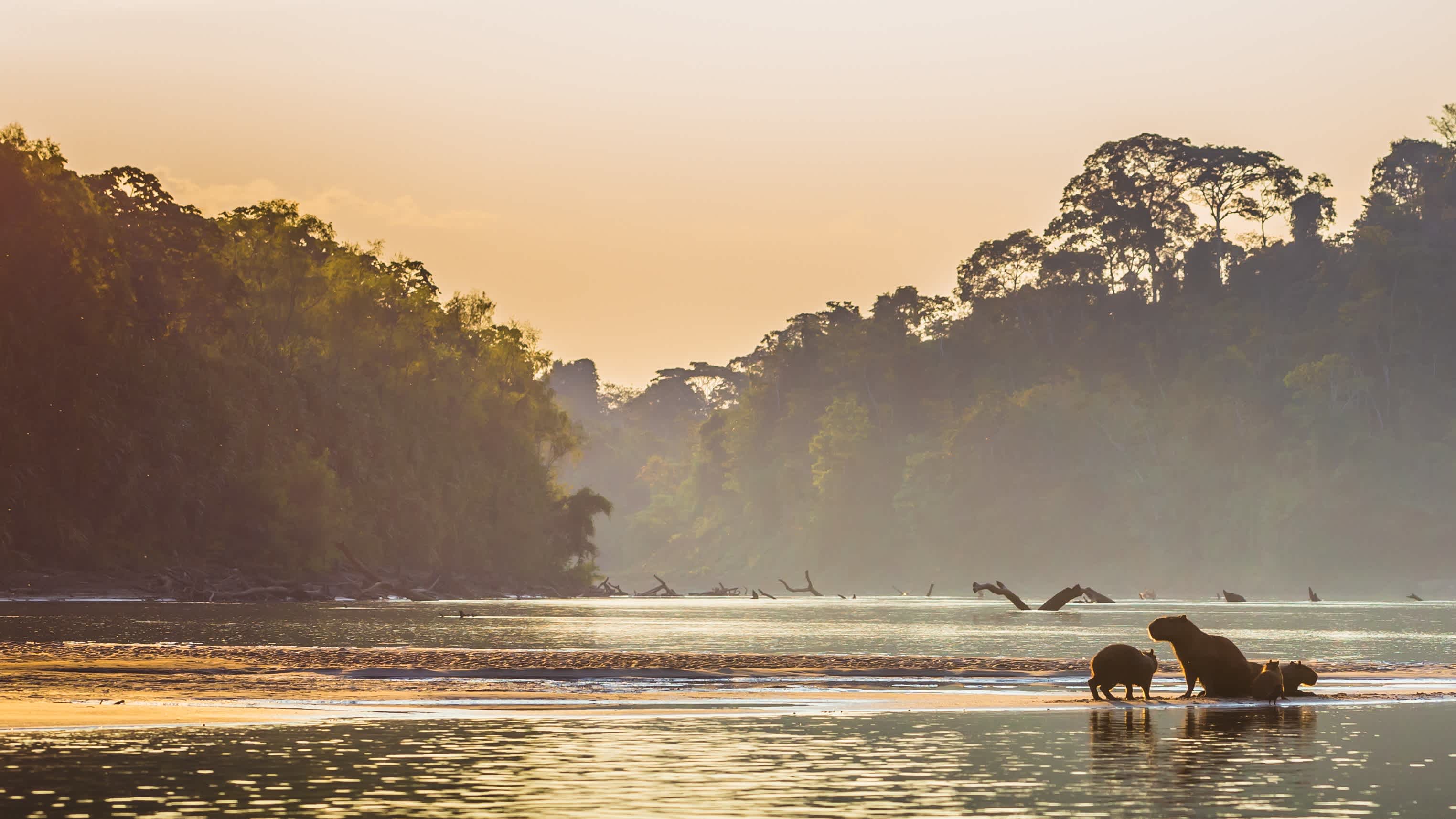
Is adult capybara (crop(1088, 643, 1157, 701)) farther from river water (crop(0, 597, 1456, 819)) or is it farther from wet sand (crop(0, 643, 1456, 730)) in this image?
river water (crop(0, 597, 1456, 819))

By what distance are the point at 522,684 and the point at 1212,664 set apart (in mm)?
13682

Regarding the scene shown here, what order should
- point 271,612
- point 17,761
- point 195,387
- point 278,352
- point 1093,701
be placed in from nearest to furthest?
point 17,761 < point 1093,701 < point 271,612 < point 195,387 < point 278,352

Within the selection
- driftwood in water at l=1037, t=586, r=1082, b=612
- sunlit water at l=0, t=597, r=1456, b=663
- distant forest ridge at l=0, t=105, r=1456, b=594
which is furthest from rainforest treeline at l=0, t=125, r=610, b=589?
driftwood in water at l=1037, t=586, r=1082, b=612

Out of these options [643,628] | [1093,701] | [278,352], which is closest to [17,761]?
[1093,701]

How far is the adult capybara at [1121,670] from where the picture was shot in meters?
34.8

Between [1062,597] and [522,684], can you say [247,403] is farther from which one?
[522,684]

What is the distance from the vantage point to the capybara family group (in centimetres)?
3488

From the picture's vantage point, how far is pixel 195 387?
110000 millimetres

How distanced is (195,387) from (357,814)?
95.4 m

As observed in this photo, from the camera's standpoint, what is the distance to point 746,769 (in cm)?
2289

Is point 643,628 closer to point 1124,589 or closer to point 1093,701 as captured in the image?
point 1093,701

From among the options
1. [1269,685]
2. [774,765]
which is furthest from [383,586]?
[774,765]

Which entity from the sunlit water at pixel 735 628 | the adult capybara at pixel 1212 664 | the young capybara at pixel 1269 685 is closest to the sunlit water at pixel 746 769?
the young capybara at pixel 1269 685

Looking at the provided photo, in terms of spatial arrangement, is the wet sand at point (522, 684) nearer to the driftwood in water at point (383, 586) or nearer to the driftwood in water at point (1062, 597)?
the driftwood in water at point (1062, 597)
